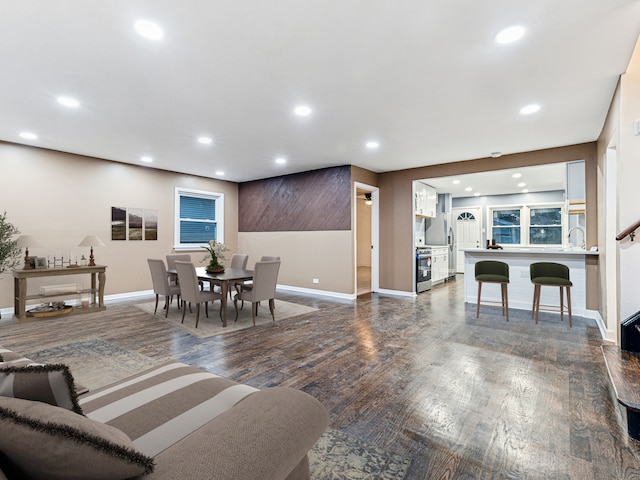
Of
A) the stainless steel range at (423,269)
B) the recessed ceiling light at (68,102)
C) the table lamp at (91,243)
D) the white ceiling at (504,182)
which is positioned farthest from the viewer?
the stainless steel range at (423,269)

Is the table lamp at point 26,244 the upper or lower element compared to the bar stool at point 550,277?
upper

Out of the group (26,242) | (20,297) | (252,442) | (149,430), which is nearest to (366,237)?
(26,242)

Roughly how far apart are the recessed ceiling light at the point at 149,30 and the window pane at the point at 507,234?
10.1 meters

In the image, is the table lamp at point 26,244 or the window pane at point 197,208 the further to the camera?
the window pane at point 197,208

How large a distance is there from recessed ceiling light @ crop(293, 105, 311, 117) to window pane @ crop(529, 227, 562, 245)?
8526 mm

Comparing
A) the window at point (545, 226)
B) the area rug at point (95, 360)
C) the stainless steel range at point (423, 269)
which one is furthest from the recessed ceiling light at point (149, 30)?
the window at point (545, 226)

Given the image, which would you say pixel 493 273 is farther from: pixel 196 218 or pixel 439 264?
pixel 196 218

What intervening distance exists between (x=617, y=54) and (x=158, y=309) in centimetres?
627

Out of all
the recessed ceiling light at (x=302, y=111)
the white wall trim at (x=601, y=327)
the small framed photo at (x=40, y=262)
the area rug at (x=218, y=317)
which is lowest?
the area rug at (x=218, y=317)

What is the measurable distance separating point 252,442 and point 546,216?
10677 mm

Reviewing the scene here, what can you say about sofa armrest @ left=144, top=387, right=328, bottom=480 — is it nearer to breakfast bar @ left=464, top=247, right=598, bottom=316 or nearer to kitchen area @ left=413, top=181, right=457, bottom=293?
breakfast bar @ left=464, top=247, right=598, bottom=316

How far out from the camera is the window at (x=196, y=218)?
23.5 ft

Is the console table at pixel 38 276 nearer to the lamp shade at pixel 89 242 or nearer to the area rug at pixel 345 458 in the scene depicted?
the lamp shade at pixel 89 242

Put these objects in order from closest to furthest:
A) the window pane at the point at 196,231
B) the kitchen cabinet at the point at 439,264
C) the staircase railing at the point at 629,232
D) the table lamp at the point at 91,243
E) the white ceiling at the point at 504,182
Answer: the staircase railing at the point at 629,232
the table lamp at the point at 91,243
the white ceiling at the point at 504,182
the window pane at the point at 196,231
the kitchen cabinet at the point at 439,264
